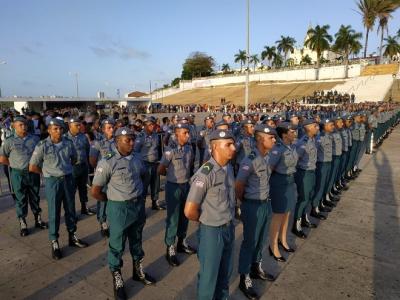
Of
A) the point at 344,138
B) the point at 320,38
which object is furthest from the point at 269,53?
the point at 344,138

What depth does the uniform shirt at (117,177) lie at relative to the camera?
3777 mm

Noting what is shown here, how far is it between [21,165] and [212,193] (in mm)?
4263

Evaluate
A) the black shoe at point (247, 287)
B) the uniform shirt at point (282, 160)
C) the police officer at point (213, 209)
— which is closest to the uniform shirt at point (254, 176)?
the police officer at point (213, 209)

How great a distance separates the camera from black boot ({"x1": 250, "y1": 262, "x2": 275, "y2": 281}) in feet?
14.1

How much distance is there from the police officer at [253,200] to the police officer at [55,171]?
2.90m

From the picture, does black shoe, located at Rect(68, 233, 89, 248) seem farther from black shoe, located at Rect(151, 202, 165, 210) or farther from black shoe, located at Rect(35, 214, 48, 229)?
black shoe, located at Rect(151, 202, 165, 210)

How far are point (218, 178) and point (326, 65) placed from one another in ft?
228

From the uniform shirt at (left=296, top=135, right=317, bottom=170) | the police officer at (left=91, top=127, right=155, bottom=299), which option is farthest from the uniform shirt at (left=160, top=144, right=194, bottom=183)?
the uniform shirt at (left=296, top=135, right=317, bottom=170)

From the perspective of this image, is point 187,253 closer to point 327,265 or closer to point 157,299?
point 157,299

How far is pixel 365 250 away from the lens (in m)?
5.16

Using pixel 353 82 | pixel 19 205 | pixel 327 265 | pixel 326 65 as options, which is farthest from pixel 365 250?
pixel 326 65

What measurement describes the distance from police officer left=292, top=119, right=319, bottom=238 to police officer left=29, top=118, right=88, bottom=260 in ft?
13.3

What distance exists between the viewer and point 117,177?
149 inches

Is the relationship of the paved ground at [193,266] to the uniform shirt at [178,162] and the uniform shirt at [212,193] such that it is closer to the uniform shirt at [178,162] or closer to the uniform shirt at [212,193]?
the uniform shirt at [178,162]
